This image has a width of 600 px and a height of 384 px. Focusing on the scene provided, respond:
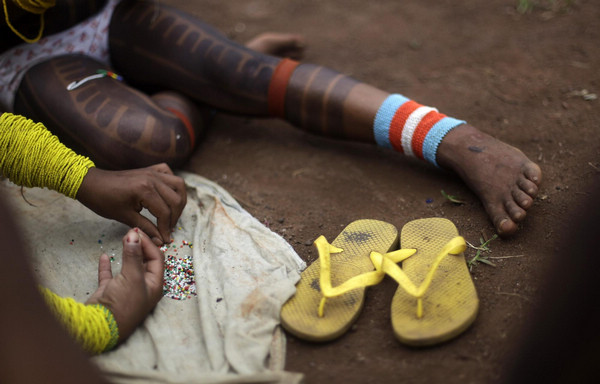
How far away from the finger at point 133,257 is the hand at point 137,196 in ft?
0.51

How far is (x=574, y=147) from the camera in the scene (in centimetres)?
190

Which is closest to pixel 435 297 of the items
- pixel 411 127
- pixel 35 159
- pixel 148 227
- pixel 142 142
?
pixel 411 127

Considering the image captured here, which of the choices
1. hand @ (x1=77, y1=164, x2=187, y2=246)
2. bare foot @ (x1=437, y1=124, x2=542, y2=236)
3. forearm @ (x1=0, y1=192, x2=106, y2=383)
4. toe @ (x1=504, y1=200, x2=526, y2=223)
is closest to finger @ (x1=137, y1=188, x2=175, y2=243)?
hand @ (x1=77, y1=164, x2=187, y2=246)

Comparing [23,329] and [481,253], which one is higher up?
[23,329]

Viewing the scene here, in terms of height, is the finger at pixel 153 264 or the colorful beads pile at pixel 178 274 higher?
the finger at pixel 153 264

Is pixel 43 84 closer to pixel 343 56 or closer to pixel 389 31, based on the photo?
pixel 343 56

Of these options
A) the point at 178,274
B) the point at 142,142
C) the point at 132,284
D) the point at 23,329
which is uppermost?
the point at 23,329

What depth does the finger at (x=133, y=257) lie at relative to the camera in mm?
1408

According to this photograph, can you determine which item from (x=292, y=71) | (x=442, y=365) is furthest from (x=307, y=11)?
(x=442, y=365)

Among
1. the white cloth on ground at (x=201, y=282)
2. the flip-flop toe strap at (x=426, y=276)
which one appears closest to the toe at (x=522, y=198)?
the flip-flop toe strap at (x=426, y=276)

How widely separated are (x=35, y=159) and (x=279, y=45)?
4.48ft

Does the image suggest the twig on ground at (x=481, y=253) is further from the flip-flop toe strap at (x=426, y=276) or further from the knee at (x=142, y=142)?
the knee at (x=142, y=142)

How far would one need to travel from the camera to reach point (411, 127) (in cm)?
179

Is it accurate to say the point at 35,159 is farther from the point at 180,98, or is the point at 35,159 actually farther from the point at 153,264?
the point at 180,98
